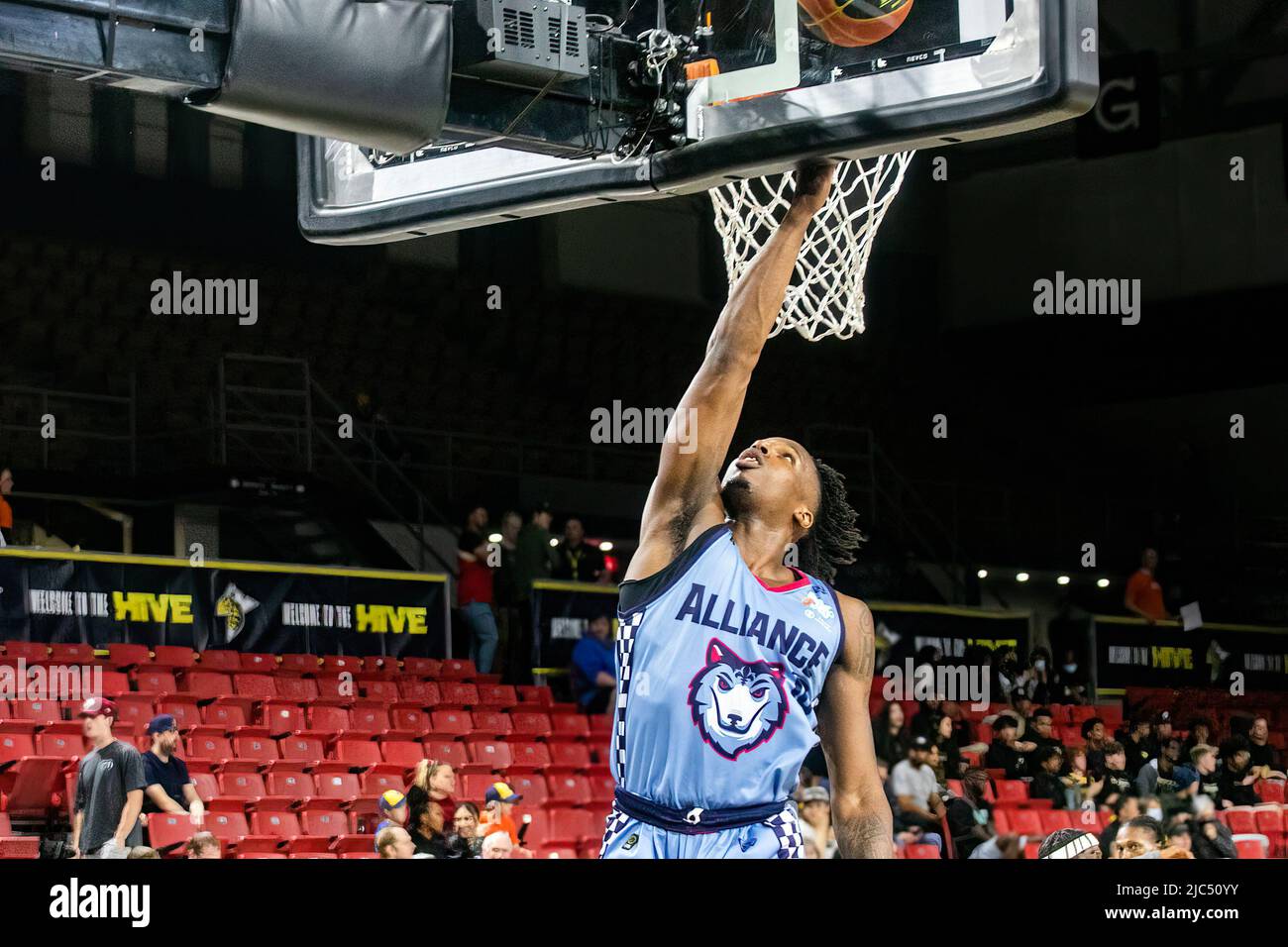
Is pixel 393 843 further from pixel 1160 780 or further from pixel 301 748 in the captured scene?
pixel 1160 780

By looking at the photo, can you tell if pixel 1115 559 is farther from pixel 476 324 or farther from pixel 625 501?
pixel 476 324

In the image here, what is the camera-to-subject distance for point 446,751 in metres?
10.0

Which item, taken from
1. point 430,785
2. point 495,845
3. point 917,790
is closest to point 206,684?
point 430,785

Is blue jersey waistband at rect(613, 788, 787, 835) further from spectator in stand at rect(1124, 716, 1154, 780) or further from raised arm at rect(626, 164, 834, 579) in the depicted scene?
spectator in stand at rect(1124, 716, 1154, 780)

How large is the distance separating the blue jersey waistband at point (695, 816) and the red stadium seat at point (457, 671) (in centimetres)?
776

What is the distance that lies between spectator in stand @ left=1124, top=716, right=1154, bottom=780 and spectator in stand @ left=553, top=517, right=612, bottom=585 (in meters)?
3.36

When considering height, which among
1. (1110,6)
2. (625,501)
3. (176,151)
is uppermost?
(1110,6)

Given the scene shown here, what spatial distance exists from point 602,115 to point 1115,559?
42.6ft

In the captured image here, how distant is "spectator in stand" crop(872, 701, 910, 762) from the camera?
9.97m

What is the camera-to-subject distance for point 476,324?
49.6 ft

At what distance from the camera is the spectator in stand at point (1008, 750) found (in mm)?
10158
